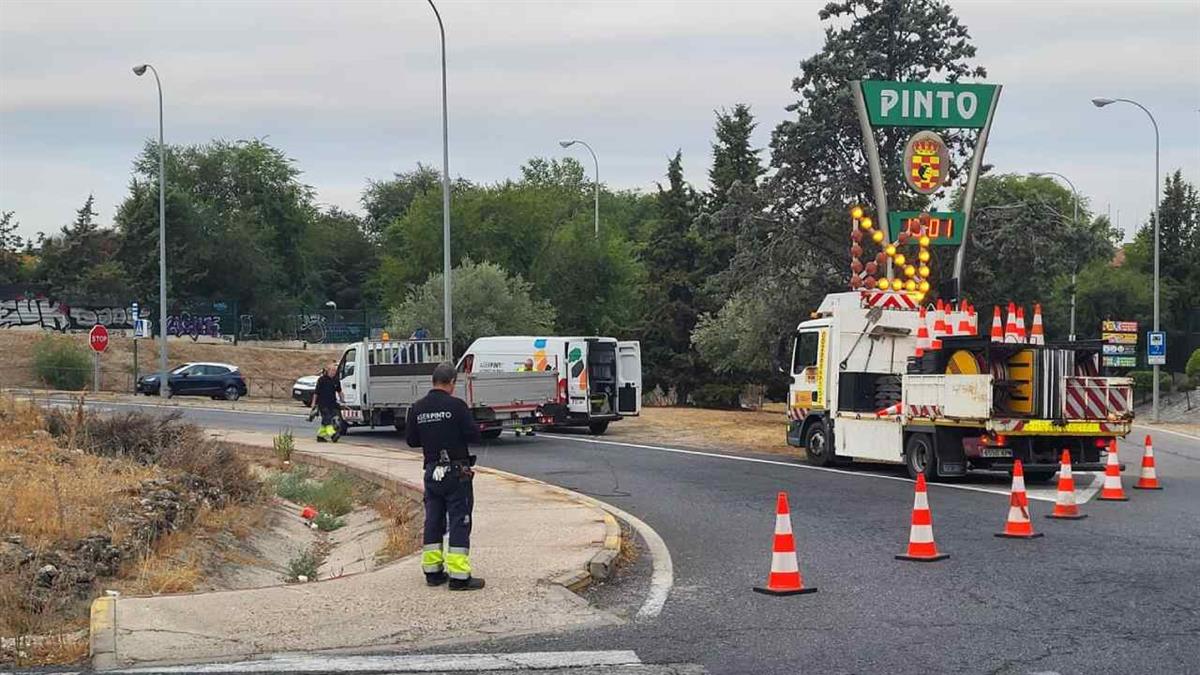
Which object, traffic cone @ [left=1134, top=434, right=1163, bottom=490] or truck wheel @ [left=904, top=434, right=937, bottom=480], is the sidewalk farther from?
traffic cone @ [left=1134, top=434, right=1163, bottom=490]

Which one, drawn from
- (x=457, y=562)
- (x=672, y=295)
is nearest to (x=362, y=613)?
(x=457, y=562)

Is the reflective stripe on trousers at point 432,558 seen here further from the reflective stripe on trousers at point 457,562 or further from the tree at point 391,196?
the tree at point 391,196

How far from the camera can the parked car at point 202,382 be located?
165 feet

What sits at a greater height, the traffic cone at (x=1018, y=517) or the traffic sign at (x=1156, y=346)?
the traffic sign at (x=1156, y=346)

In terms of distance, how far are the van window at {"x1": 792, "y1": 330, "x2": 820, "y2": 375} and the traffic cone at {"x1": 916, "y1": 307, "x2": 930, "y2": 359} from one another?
208 centimetres

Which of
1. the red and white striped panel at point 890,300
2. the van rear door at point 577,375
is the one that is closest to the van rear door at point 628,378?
the van rear door at point 577,375

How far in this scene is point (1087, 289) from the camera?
77312mm

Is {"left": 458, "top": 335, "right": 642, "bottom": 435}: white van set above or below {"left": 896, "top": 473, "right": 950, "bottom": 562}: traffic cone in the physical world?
above

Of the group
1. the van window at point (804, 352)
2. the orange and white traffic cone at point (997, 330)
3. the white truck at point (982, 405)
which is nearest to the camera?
the white truck at point (982, 405)

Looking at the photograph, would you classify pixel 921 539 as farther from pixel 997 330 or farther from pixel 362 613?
pixel 997 330

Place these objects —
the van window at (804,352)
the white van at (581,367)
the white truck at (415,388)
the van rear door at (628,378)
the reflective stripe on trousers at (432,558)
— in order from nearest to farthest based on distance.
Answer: the reflective stripe on trousers at (432,558) → the van window at (804,352) → the white truck at (415,388) → the white van at (581,367) → the van rear door at (628,378)

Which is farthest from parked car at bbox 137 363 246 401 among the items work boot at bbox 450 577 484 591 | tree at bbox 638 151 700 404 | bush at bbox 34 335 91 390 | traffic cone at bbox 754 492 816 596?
traffic cone at bbox 754 492 816 596

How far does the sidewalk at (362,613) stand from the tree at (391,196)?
102395mm

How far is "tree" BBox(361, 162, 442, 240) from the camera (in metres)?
114
